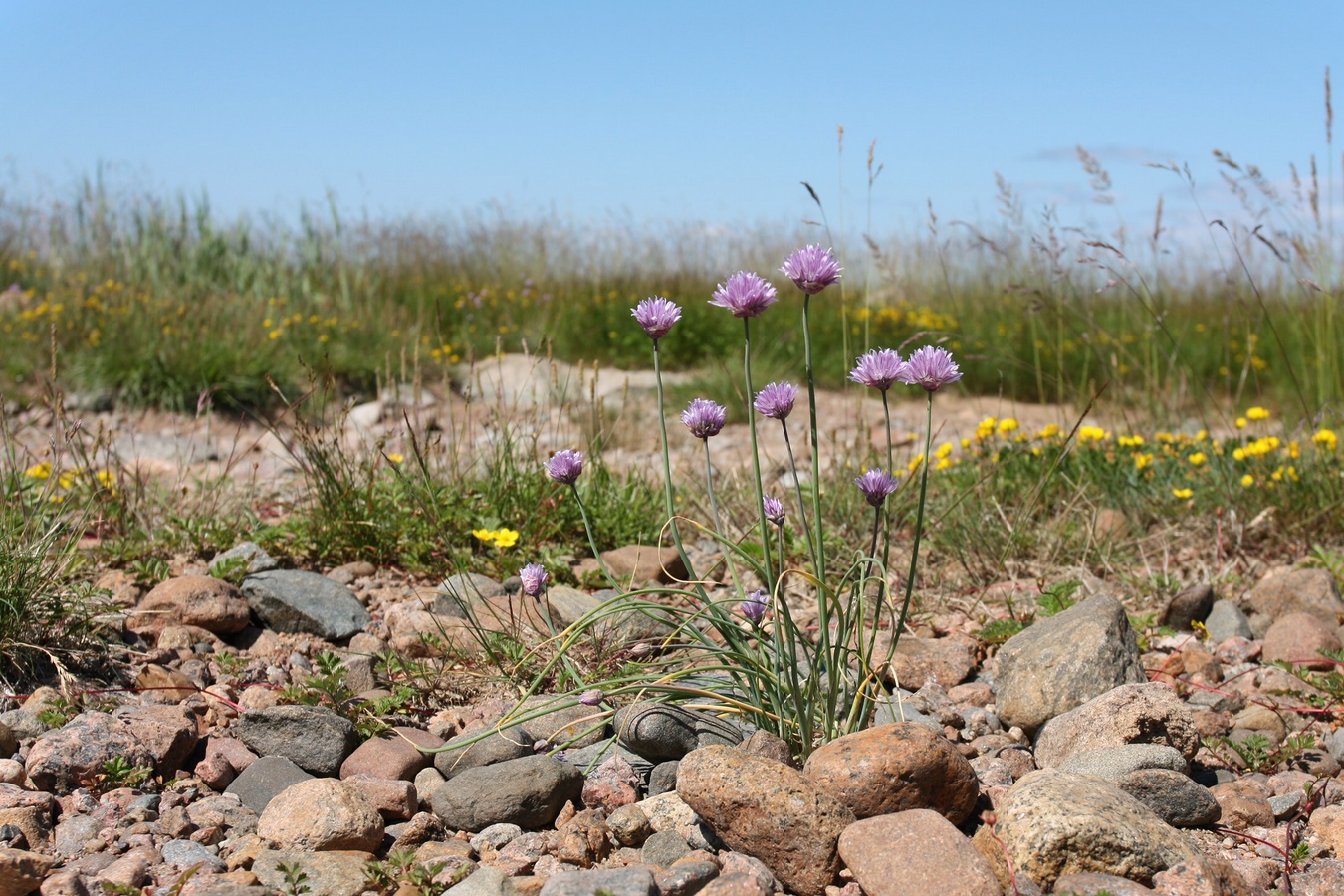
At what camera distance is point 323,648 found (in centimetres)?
312

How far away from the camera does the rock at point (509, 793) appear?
7.25 feet

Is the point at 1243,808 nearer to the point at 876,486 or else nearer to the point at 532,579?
the point at 876,486

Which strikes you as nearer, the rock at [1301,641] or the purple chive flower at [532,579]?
the purple chive flower at [532,579]

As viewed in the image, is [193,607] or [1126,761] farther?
[193,607]

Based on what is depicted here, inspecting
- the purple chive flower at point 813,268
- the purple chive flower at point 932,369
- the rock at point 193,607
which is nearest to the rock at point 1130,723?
the purple chive flower at point 932,369

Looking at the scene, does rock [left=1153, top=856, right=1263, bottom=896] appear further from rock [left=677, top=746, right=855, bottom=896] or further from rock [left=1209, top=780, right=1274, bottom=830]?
rock [left=677, top=746, right=855, bottom=896]

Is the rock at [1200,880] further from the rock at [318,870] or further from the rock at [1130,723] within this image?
the rock at [318,870]

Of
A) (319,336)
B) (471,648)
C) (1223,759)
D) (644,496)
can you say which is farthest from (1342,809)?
(319,336)

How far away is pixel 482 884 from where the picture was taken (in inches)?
75.8

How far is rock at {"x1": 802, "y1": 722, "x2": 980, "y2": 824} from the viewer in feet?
6.65

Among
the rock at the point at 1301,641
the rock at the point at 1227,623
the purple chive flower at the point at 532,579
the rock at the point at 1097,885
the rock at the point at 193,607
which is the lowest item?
the rock at the point at 1227,623

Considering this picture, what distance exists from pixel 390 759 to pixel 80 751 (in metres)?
0.70

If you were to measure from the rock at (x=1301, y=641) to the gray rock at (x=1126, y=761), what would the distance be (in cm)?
88

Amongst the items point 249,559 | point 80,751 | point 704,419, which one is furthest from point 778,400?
point 249,559
